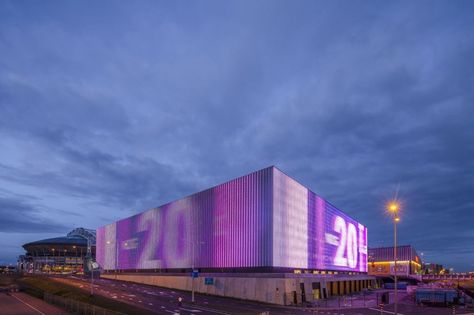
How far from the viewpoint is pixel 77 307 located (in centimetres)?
5241

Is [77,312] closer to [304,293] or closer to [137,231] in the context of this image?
[304,293]

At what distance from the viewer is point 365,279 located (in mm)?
164000

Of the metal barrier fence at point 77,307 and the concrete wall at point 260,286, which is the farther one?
the concrete wall at point 260,286

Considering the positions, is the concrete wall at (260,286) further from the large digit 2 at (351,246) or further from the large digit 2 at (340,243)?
the large digit 2 at (351,246)

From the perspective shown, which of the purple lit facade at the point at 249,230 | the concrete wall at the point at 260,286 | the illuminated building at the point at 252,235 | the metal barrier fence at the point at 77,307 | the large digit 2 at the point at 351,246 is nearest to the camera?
the metal barrier fence at the point at 77,307

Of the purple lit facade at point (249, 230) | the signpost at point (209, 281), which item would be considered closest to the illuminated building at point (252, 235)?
the purple lit facade at point (249, 230)

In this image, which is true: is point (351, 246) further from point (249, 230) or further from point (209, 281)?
point (209, 281)

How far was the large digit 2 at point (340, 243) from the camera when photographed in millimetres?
135225

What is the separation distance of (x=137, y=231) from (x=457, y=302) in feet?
338

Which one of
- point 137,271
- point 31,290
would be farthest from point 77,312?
point 137,271

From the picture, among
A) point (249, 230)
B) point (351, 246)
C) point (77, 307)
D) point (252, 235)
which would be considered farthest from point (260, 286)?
point (351, 246)

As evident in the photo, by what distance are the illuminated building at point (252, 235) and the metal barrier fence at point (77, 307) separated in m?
32.6

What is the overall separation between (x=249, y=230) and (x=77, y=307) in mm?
45737

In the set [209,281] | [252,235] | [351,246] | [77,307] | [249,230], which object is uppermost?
[249,230]
